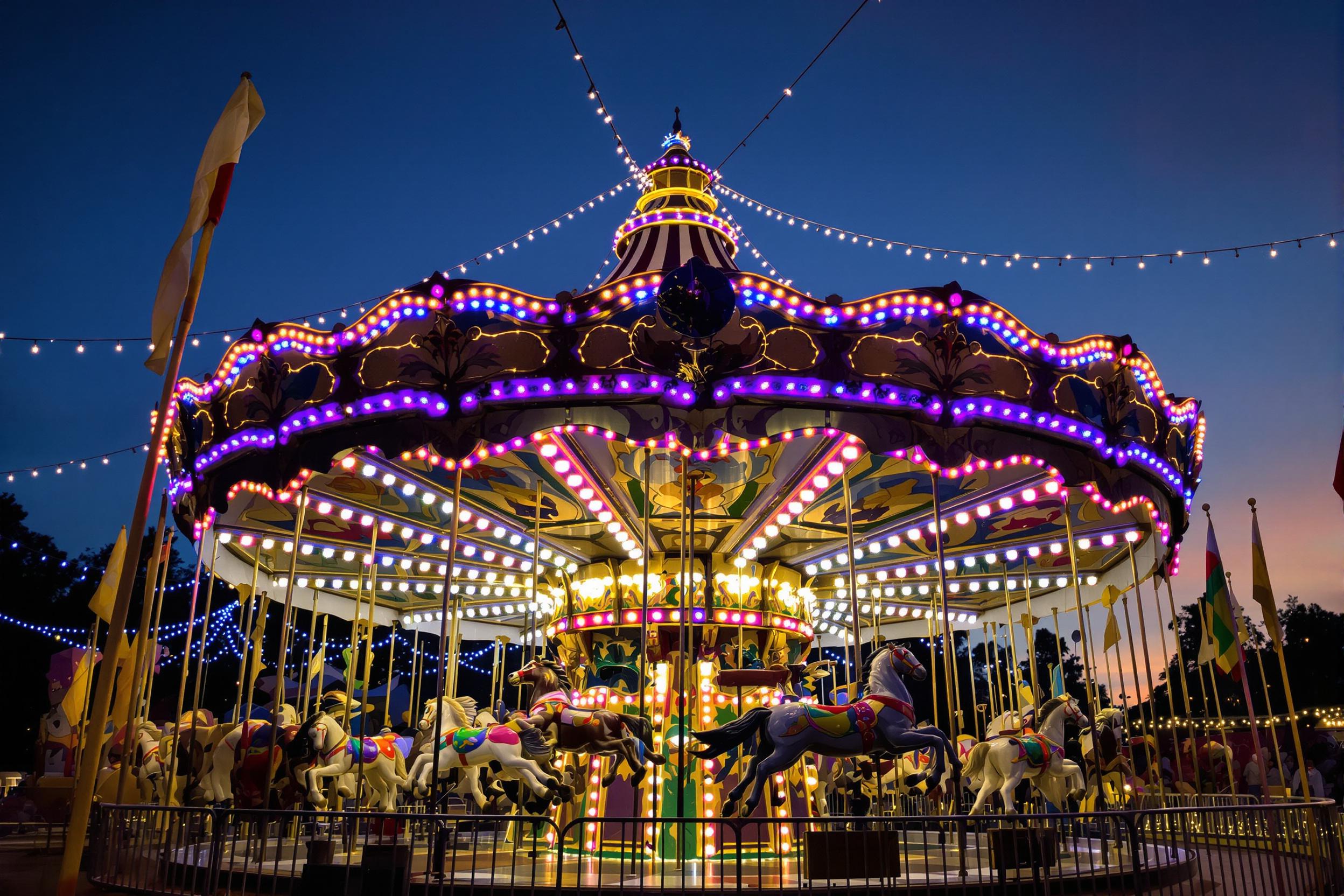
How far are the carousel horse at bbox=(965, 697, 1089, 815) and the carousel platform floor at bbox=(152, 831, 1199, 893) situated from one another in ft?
2.19

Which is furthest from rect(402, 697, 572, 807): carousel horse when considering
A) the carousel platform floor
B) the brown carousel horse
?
the carousel platform floor

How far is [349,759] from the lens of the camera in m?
9.73

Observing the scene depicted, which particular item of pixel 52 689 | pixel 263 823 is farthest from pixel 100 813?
pixel 52 689

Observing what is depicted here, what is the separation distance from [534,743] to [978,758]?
426cm

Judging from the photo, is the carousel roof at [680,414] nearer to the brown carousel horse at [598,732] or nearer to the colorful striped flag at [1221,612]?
the colorful striped flag at [1221,612]

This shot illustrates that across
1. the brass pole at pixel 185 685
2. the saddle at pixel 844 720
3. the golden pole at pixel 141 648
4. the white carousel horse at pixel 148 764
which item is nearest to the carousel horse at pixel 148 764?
the white carousel horse at pixel 148 764

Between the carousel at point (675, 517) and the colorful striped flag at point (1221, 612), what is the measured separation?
61 centimetres

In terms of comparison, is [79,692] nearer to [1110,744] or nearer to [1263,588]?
[1110,744]

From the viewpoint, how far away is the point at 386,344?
24.9 feet

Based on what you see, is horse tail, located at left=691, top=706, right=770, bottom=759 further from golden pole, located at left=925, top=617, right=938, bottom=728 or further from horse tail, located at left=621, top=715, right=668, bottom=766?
golden pole, located at left=925, top=617, right=938, bottom=728

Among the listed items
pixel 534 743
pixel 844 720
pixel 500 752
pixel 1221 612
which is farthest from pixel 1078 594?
pixel 500 752

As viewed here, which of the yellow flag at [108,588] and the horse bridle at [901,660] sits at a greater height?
the yellow flag at [108,588]

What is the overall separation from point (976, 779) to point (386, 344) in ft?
23.2

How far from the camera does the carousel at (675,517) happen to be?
738cm
